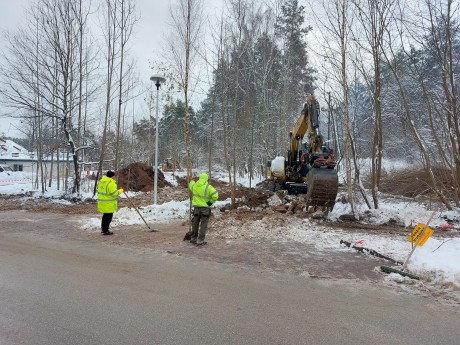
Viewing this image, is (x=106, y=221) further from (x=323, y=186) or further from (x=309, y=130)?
(x=309, y=130)

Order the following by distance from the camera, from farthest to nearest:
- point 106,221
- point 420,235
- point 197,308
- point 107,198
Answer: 1. point 107,198
2. point 106,221
3. point 420,235
4. point 197,308

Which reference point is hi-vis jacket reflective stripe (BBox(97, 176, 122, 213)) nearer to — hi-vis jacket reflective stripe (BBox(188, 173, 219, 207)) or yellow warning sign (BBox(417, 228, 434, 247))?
hi-vis jacket reflective stripe (BBox(188, 173, 219, 207))

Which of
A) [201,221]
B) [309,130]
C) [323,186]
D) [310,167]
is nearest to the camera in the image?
[201,221]

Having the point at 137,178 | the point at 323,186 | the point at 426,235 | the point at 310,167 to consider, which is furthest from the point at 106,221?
the point at 137,178

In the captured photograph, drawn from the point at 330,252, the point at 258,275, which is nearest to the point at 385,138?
the point at 330,252

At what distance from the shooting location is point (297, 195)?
621 inches

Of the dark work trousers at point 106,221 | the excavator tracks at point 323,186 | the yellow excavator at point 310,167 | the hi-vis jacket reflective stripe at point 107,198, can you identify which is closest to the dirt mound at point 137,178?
the yellow excavator at point 310,167

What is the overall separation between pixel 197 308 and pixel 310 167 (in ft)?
31.5

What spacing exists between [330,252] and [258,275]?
2.34m

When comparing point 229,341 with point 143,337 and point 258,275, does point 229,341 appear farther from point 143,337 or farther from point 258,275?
point 258,275

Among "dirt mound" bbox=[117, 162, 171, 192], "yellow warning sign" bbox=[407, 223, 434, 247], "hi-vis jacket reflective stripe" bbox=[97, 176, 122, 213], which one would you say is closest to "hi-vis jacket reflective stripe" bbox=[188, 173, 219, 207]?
"hi-vis jacket reflective stripe" bbox=[97, 176, 122, 213]

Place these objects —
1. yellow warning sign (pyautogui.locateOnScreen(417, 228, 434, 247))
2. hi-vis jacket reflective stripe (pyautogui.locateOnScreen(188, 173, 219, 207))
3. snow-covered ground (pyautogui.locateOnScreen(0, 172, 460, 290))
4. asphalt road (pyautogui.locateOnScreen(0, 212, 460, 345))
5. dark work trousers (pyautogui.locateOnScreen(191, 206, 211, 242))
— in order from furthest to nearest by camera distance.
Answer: hi-vis jacket reflective stripe (pyautogui.locateOnScreen(188, 173, 219, 207))
dark work trousers (pyautogui.locateOnScreen(191, 206, 211, 242))
yellow warning sign (pyautogui.locateOnScreen(417, 228, 434, 247))
snow-covered ground (pyautogui.locateOnScreen(0, 172, 460, 290))
asphalt road (pyautogui.locateOnScreen(0, 212, 460, 345))

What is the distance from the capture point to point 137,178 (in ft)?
87.6

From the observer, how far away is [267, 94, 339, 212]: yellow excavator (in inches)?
445
